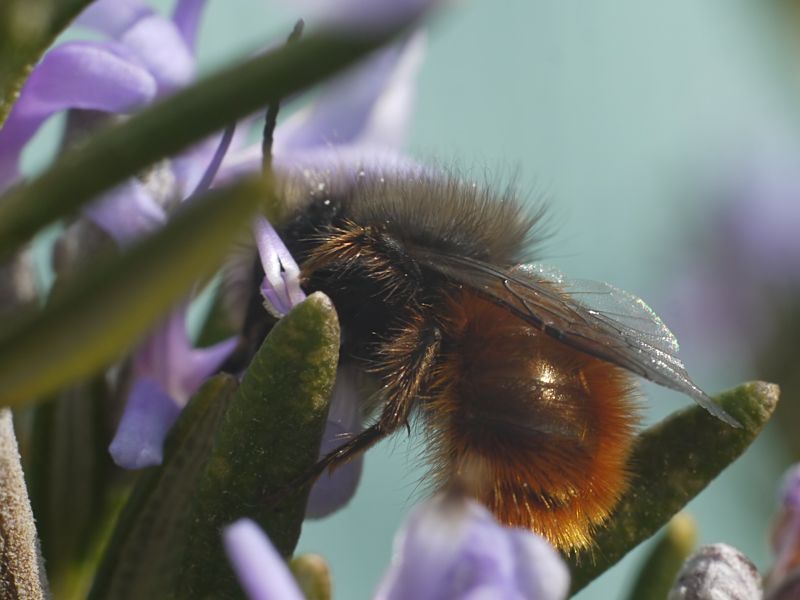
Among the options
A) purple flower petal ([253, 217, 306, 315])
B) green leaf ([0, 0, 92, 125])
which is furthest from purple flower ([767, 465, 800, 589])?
green leaf ([0, 0, 92, 125])

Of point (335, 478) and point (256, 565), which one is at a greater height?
point (256, 565)

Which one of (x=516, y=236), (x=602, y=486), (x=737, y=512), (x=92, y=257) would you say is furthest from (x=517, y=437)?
(x=737, y=512)

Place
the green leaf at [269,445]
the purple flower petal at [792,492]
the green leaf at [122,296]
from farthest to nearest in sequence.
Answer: the purple flower petal at [792,492] < the green leaf at [269,445] < the green leaf at [122,296]

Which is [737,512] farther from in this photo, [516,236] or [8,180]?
[8,180]

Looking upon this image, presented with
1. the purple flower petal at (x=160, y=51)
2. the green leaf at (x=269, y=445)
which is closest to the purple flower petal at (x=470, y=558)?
the green leaf at (x=269, y=445)

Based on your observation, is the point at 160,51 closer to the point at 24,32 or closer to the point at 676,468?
the point at 24,32

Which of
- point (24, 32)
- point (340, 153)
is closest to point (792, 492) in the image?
point (340, 153)

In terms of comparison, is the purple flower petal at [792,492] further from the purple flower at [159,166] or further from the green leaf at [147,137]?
the green leaf at [147,137]
